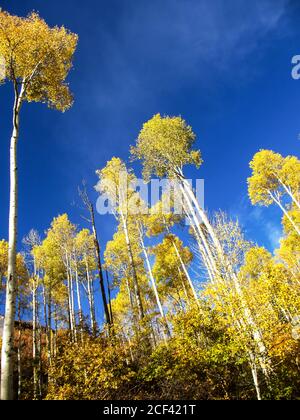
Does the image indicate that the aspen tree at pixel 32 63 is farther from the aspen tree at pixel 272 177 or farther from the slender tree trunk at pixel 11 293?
the aspen tree at pixel 272 177

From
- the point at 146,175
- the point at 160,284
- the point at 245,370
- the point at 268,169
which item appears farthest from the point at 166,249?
the point at 245,370

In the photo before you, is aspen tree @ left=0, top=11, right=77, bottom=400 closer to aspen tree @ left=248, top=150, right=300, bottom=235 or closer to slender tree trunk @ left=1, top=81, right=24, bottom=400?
slender tree trunk @ left=1, top=81, right=24, bottom=400

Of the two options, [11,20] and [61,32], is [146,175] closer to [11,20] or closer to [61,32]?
[61,32]

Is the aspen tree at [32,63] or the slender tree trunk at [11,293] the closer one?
the slender tree trunk at [11,293]

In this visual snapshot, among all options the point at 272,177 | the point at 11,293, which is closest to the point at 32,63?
the point at 11,293

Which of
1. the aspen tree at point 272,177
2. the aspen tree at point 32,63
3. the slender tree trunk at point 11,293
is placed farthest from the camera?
the aspen tree at point 272,177

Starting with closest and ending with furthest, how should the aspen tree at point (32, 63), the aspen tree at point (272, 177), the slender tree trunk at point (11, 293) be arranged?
the slender tree trunk at point (11, 293), the aspen tree at point (32, 63), the aspen tree at point (272, 177)

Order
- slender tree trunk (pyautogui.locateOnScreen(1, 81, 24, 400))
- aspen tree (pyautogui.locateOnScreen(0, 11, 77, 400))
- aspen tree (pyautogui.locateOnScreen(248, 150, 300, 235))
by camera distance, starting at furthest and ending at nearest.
Answer: aspen tree (pyautogui.locateOnScreen(248, 150, 300, 235))
aspen tree (pyautogui.locateOnScreen(0, 11, 77, 400))
slender tree trunk (pyautogui.locateOnScreen(1, 81, 24, 400))

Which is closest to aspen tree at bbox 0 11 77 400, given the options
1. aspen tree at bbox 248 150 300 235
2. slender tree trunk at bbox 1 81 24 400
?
slender tree trunk at bbox 1 81 24 400

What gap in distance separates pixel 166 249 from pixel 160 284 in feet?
10.6

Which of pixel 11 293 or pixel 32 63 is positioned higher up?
pixel 32 63

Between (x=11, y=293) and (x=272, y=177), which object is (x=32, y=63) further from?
(x=272, y=177)

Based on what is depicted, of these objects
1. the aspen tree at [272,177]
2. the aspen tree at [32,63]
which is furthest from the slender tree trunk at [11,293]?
the aspen tree at [272,177]
